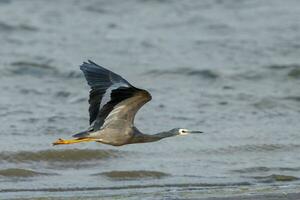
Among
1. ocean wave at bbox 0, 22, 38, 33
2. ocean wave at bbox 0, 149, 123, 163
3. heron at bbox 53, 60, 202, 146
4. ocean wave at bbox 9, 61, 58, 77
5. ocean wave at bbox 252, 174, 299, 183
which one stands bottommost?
ocean wave at bbox 0, 149, 123, 163

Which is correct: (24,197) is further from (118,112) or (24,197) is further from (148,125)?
(148,125)

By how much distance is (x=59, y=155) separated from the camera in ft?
39.9

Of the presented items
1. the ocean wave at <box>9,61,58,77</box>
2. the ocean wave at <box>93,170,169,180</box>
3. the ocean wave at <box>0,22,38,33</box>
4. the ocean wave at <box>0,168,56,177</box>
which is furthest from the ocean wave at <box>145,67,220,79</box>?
the ocean wave at <box>0,168,56,177</box>

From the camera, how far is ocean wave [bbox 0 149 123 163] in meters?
11.9

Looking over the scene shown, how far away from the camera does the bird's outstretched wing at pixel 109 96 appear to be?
32.1 feet

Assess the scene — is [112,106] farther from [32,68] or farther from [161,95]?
[32,68]

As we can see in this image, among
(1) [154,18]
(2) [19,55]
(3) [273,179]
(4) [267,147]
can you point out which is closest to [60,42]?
(2) [19,55]

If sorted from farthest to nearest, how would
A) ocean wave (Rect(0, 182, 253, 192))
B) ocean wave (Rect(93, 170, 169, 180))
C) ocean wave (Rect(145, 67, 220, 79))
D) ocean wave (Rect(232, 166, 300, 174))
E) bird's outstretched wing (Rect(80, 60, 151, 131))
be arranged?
1. ocean wave (Rect(145, 67, 220, 79))
2. ocean wave (Rect(232, 166, 300, 174))
3. ocean wave (Rect(93, 170, 169, 180))
4. ocean wave (Rect(0, 182, 253, 192))
5. bird's outstretched wing (Rect(80, 60, 151, 131))

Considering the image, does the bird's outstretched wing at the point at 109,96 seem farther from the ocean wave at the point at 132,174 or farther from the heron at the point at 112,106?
the ocean wave at the point at 132,174

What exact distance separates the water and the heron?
57 centimetres

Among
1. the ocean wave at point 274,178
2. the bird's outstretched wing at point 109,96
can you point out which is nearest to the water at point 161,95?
the ocean wave at point 274,178

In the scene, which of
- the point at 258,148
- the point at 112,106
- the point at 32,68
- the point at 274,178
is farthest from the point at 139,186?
the point at 32,68

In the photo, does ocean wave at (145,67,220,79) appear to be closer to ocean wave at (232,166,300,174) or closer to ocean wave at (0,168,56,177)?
ocean wave at (232,166,300,174)

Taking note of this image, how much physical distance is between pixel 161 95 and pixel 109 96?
6.08 m
